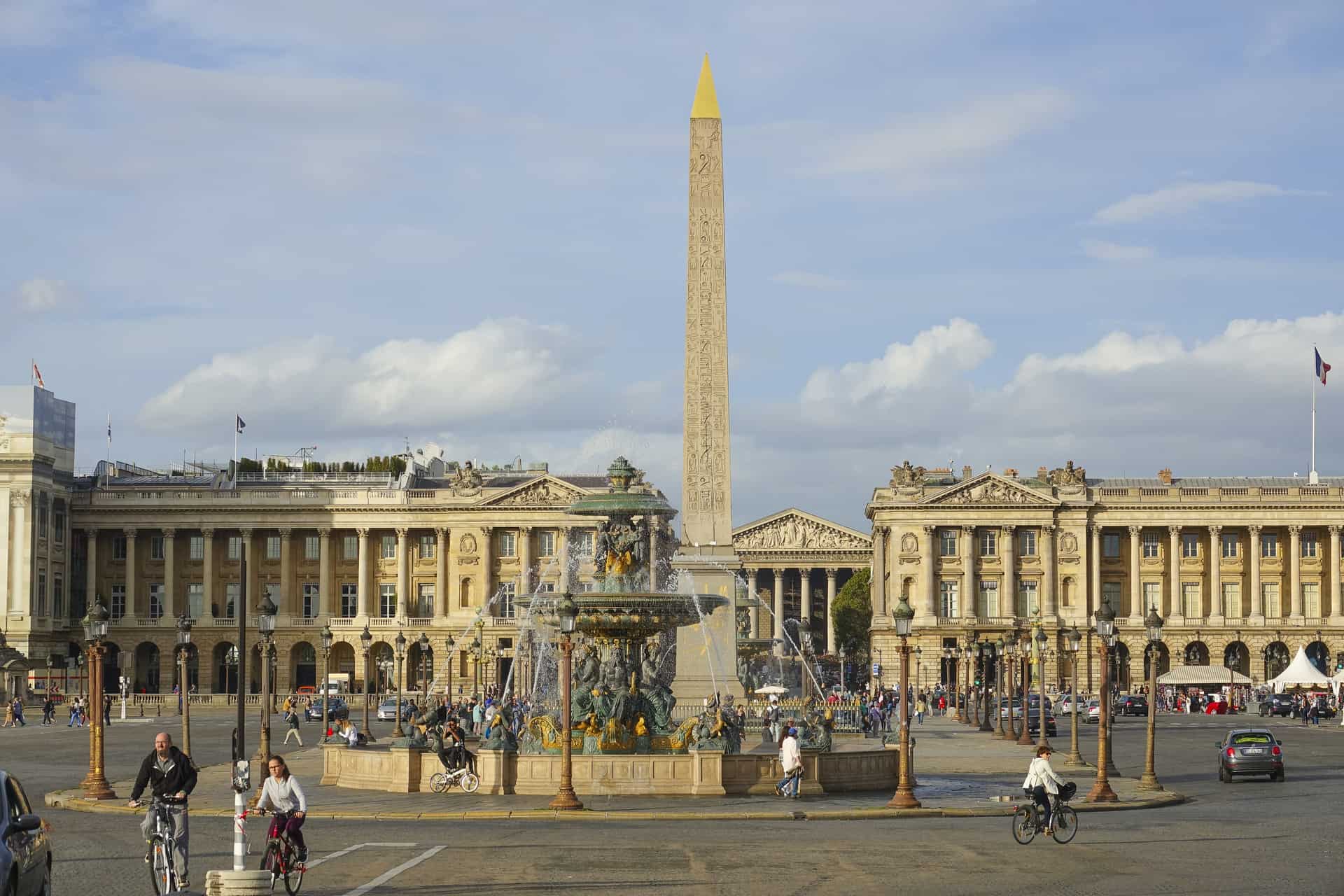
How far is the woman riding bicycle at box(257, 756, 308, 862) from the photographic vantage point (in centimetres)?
1906

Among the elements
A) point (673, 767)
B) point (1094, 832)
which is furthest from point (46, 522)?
point (1094, 832)

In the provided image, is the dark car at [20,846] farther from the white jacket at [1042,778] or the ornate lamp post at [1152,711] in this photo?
the ornate lamp post at [1152,711]

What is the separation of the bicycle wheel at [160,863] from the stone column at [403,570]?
10976 centimetres

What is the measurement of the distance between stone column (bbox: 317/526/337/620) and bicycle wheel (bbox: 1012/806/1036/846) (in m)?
104

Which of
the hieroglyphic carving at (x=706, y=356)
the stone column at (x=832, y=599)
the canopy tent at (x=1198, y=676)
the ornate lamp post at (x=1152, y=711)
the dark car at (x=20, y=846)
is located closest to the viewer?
the dark car at (x=20, y=846)

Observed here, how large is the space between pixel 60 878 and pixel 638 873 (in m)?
5.86

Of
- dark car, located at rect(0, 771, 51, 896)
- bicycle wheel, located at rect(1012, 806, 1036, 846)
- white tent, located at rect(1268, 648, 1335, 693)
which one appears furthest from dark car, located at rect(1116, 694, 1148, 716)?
dark car, located at rect(0, 771, 51, 896)

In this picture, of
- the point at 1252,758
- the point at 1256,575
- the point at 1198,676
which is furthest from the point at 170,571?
the point at 1252,758

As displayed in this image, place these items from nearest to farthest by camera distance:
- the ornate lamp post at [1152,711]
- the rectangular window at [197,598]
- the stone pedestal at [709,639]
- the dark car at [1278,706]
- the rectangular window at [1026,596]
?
the ornate lamp post at [1152,711], the stone pedestal at [709,639], the dark car at [1278,706], the rectangular window at [1026,596], the rectangular window at [197,598]

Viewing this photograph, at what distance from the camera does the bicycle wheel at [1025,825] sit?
2547cm

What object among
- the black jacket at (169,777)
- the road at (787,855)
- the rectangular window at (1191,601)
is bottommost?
the road at (787,855)

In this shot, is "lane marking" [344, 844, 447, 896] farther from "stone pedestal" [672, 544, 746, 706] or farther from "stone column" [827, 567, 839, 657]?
"stone column" [827, 567, 839, 657]

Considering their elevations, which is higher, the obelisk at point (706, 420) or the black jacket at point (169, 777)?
the obelisk at point (706, 420)

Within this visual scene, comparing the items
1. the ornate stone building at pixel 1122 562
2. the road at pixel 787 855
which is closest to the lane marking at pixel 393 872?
the road at pixel 787 855
